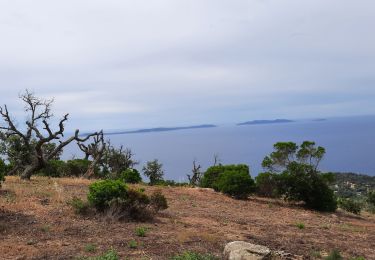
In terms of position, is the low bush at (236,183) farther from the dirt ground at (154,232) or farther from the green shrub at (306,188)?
the dirt ground at (154,232)

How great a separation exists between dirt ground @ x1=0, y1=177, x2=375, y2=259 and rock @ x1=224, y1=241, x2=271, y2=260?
0.55 meters

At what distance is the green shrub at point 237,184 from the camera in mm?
22019

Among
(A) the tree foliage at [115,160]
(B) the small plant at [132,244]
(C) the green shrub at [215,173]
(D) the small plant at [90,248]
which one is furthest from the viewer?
(A) the tree foliage at [115,160]

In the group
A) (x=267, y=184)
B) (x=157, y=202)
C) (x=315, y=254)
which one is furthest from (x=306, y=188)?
(x=315, y=254)

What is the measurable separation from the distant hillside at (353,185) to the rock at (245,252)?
154ft

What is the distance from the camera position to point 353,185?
6309cm

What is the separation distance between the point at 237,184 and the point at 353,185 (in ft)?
154

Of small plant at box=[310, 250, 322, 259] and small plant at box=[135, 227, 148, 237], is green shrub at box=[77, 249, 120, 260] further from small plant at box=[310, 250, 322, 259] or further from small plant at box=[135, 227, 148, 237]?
small plant at box=[310, 250, 322, 259]

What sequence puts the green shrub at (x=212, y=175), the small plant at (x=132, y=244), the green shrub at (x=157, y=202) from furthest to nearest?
the green shrub at (x=212, y=175)
the green shrub at (x=157, y=202)
the small plant at (x=132, y=244)

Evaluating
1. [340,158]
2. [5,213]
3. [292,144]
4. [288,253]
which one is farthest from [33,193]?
[340,158]

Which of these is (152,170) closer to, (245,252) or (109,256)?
(245,252)

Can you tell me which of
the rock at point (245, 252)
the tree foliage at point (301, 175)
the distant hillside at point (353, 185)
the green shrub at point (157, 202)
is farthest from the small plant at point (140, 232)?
the distant hillside at point (353, 185)

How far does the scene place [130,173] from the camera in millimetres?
26672

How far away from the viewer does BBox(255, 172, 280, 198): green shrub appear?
23.5m
